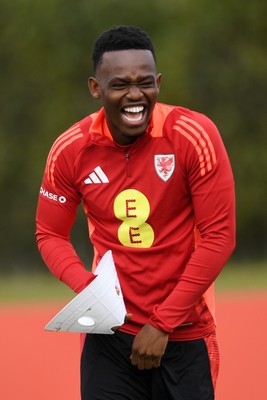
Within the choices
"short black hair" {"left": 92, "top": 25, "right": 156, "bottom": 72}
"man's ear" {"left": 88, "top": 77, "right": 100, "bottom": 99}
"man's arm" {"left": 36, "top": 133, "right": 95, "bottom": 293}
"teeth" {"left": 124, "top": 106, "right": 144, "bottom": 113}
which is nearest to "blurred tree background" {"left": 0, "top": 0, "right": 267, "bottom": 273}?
"man's arm" {"left": 36, "top": 133, "right": 95, "bottom": 293}

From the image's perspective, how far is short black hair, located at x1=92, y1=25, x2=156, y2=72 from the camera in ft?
14.8

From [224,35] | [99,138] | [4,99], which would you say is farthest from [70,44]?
[99,138]

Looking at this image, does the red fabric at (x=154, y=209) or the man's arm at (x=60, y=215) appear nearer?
the red fabric at (x=154, y=209)

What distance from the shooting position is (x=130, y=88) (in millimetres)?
4441

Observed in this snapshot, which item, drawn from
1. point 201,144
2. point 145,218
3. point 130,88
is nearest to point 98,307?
point 145,218

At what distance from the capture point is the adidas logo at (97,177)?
182 inches

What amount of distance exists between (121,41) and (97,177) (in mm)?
562

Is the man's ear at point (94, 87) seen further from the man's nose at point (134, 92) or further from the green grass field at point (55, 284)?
the green grass field at point (55, 284)

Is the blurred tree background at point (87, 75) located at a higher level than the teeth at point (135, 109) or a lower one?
higher

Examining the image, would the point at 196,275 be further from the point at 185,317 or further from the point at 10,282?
the point at 10,282

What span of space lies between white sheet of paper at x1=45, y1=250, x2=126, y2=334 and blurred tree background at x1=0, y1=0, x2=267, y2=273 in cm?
1073

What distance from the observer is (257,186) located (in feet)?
52.6

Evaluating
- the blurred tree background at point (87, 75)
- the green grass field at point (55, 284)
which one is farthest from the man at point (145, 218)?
the blurred tree background at point (87, 75)

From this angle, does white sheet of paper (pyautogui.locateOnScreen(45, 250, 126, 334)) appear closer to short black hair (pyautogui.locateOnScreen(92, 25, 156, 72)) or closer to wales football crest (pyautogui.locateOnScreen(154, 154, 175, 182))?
wales football crest (pyautogui.locateOnScreen(154, 154, 175, 182))
